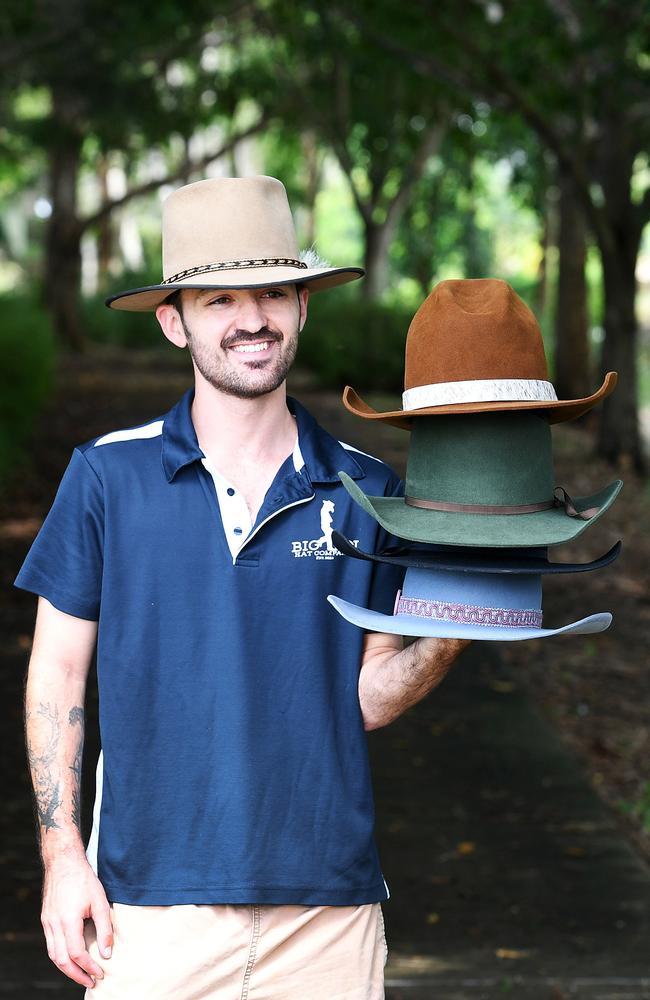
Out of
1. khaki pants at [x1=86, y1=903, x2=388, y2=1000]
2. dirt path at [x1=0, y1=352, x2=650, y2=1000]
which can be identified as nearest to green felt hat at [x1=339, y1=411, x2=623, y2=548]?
khaki pants at [x1=86, y1=903, x2=388, y2=1000]

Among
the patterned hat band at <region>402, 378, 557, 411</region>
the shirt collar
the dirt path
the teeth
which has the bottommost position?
the dirt path

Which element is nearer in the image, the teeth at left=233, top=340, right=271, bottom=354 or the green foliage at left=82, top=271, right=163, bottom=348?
the teeth at left=233, top=340, right=271, bottom=354

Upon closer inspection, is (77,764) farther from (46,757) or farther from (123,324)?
(123,324)

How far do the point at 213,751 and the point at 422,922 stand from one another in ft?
8.19

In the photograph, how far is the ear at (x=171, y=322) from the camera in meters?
Result: 2.52

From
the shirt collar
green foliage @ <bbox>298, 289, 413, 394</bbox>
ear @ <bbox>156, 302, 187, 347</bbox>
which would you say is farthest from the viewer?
green foliage @ <bbox>298, 289, 413, 394</bbox>

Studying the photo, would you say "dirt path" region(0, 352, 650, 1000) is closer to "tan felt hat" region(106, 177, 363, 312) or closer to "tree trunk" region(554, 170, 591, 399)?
"tan felt hat" region(106, 177, 363, 312)

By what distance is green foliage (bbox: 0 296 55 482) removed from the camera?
1352cm

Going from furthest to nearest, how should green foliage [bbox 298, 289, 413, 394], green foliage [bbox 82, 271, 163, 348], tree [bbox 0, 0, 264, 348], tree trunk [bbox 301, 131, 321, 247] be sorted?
green foliage [bbox 82, 271, 163, 348] → tree trunk [bbox 301, 131, 321, 247] → green foliage [bbox 298, 289, 413, 394] → tree [bbox 0, 0, 264, 348]

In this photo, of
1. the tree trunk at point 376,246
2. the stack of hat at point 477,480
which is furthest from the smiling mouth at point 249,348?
the tree trunk at point 376,246

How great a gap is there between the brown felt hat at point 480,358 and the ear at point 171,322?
1.48ft

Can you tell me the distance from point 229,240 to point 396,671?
0.81 meters

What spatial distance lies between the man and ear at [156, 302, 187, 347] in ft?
0.25

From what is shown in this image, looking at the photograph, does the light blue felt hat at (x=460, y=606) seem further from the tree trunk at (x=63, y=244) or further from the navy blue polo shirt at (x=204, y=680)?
the tree trunk at (x=63, y=244)
